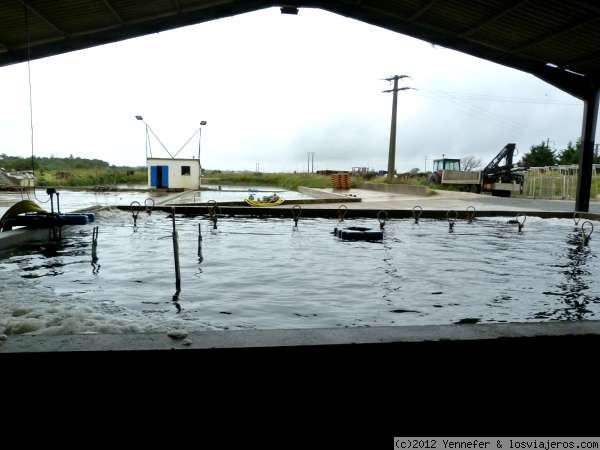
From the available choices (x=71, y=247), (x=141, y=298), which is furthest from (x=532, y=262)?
(x=71, y=247)

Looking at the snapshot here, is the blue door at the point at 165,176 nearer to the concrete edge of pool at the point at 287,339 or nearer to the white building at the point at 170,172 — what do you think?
the white building at the point at 170,172

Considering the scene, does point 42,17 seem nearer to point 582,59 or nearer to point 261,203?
point 261,203

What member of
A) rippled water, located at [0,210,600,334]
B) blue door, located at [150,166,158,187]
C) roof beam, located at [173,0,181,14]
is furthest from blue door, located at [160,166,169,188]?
rippled water, located at [0,210,600,334]

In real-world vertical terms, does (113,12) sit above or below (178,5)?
below

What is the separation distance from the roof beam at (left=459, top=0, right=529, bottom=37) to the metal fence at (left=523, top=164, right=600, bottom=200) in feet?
46.7

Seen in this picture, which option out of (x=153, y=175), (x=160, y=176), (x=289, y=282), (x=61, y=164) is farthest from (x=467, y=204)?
(x=61, y=164)

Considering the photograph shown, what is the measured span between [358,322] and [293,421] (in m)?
2.11

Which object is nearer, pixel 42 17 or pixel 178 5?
pixel 42 17

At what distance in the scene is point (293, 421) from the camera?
197 centimetres

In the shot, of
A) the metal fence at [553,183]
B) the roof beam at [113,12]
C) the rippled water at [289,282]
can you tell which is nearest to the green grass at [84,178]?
the roof beam at [113,12]

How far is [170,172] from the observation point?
1054 inches

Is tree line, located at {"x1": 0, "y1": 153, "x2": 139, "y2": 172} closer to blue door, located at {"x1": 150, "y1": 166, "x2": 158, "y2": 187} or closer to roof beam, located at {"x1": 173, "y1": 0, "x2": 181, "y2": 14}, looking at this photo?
blue door, located at {"x1": 150, "y1": 166, "x2": 158, "y2": 187}

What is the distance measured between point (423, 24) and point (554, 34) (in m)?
2.95

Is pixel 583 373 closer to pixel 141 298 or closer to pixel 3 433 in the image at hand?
pixel 3 433
